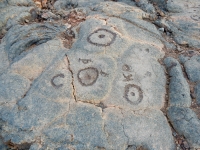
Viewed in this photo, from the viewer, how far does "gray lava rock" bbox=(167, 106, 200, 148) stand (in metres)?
3.16

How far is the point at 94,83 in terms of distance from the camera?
11.6 feet

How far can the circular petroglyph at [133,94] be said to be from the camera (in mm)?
3464

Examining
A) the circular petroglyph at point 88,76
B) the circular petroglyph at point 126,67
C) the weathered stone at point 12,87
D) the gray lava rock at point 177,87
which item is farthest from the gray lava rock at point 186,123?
the weathered stone at point 12,87

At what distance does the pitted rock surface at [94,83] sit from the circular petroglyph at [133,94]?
0.05 feet

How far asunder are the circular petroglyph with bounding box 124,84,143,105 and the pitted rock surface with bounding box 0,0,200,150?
0.05 ft

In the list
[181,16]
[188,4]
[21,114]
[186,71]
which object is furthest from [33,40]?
[188,4]

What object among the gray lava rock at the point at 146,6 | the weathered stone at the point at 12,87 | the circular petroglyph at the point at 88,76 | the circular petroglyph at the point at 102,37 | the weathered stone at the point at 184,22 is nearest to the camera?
the weathered stone at the point at 12,87

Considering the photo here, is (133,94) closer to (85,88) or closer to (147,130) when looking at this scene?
(147,130)

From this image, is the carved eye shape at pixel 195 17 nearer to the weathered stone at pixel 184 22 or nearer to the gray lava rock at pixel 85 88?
the weathered stone at pixel 184 22

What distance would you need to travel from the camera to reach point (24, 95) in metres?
3.46

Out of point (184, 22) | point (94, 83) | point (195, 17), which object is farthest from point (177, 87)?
point (195, 17)

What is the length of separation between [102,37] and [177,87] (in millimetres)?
1496

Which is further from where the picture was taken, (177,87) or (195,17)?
(195,17)

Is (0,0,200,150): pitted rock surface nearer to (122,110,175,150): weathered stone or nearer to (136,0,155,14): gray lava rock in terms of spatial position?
(122,110,175,150): weathered stone
